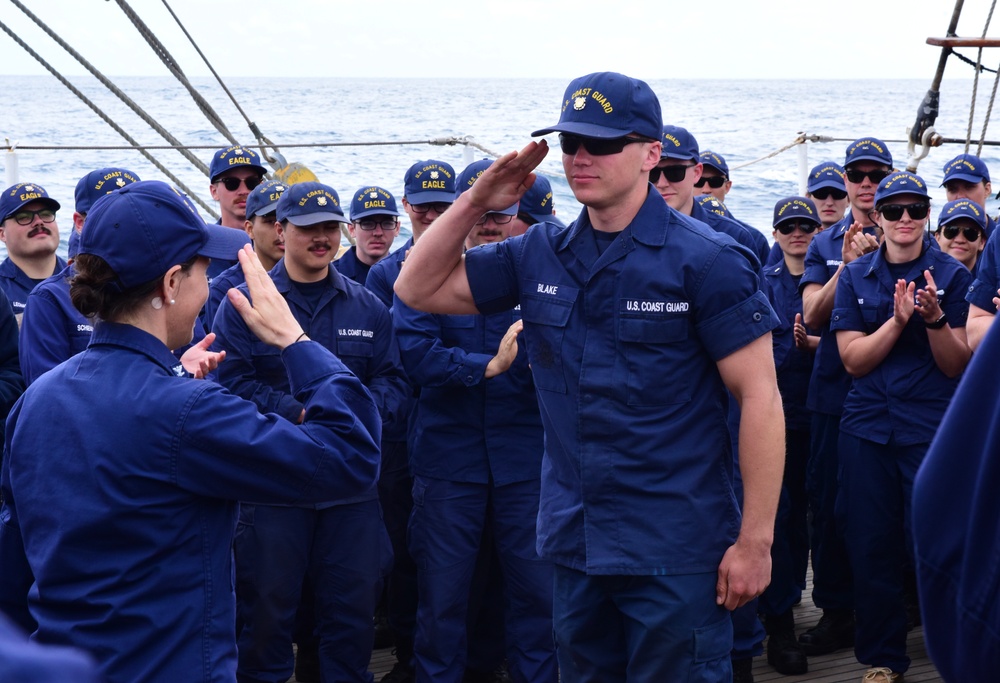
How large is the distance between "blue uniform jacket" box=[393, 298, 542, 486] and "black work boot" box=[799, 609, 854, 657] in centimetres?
166

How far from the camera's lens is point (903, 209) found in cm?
500

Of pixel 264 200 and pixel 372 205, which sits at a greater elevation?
pixel 264 200

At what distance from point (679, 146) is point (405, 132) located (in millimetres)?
35222

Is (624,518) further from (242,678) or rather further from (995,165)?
(995,165)

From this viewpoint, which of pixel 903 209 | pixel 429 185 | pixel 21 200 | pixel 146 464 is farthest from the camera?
pixel 21 200

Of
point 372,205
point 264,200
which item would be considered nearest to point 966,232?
point 372,205

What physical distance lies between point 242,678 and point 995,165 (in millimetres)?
22102

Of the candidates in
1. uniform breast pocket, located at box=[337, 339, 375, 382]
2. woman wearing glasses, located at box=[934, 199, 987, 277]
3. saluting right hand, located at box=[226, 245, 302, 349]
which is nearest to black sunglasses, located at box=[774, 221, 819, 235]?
woman wearing glasses, located at box=[934, 199, 987, 277]

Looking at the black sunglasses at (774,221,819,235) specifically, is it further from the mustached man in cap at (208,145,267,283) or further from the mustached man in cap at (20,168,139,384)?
the mustached man in cap at (20,168,139,384)

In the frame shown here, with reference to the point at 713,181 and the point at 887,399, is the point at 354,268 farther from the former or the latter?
the point at 887,399

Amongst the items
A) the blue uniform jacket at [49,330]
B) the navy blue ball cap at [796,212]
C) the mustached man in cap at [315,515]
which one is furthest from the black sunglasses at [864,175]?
the blue uniform jacket at [49,330]

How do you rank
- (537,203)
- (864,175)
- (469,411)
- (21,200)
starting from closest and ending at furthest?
(469,411) < (537,203) < (21,200) < (864,175)

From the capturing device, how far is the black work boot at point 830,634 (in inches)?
214

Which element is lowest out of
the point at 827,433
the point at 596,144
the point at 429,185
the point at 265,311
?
the point at 827,433
